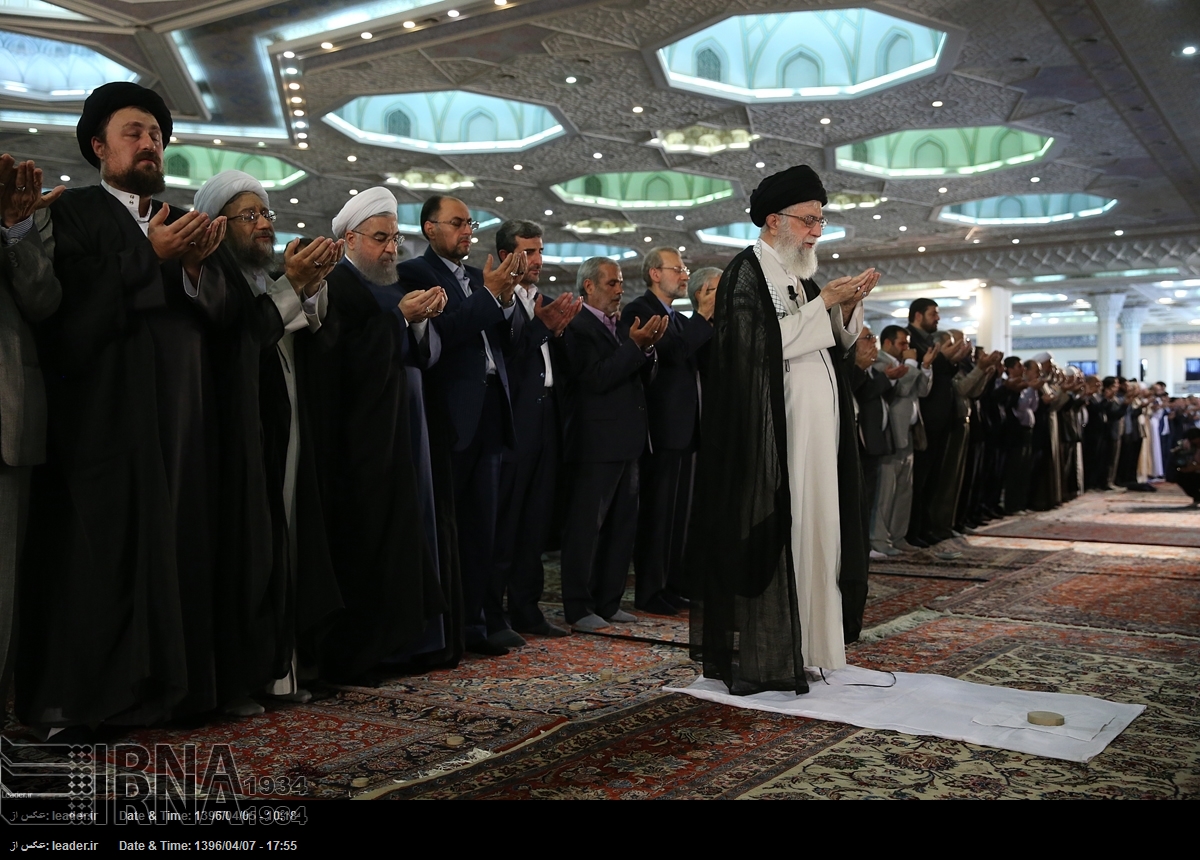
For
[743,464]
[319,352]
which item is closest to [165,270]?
[319,352]

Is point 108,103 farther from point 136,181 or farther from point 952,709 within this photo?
point 952,709

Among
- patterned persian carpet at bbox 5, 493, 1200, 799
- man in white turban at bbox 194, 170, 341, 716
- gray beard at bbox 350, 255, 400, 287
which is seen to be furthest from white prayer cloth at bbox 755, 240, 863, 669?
man in white turban at bbox 194, 170, 341, 716

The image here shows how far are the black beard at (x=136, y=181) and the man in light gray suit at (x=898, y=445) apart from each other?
18.3 feet

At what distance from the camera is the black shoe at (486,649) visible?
413 centimetres

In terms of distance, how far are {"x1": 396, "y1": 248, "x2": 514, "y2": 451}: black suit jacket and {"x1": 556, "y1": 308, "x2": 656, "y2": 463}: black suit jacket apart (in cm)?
64

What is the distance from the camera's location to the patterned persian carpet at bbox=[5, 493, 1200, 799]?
8.09 feet

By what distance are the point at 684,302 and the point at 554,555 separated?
92.8 feet

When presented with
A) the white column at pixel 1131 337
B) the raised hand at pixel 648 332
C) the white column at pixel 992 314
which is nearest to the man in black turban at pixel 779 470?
the raised hand at pixel 648 332

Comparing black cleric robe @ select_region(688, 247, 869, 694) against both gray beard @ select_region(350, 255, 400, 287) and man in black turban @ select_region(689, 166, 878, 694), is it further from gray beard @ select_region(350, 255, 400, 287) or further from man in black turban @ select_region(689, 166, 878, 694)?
gray beard @ select_region(350, 255, 400, 287)

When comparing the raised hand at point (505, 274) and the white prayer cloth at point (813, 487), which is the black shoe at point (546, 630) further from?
the raised hand at point (505, 274)

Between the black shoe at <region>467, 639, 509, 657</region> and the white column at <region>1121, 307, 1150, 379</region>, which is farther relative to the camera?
the white column at <region>1121, 307, 1150, 379</region>

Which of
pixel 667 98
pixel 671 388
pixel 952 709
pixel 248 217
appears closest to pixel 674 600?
pixel 671 388

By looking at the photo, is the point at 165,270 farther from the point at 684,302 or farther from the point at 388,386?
the point at 684,302

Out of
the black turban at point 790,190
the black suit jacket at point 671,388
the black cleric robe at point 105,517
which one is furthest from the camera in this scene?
the black suit jacket at point 671,388
